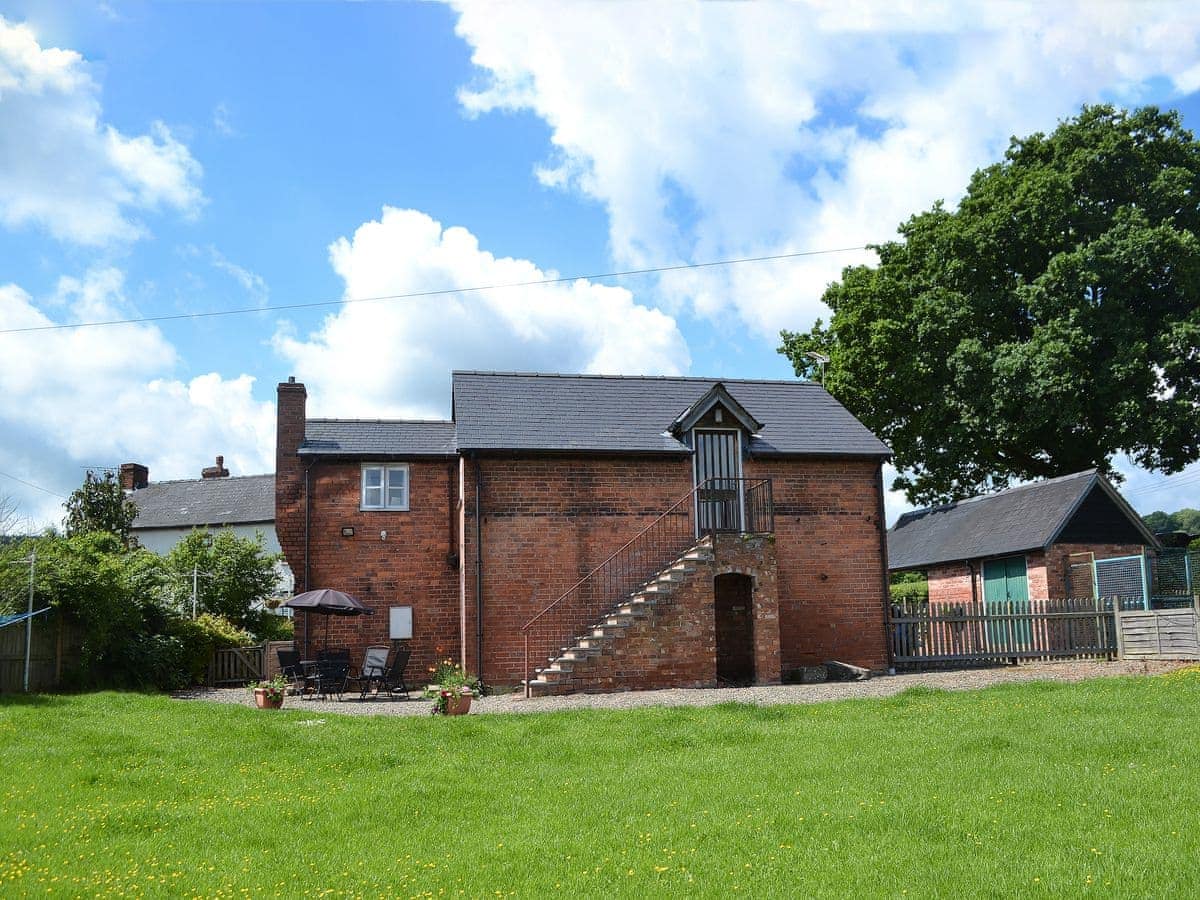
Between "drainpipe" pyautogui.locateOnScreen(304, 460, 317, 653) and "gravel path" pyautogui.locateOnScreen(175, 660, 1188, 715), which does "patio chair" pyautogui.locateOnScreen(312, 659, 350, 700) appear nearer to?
"gravel path" pyautogui.locateOnScreen(175, 660, 1188, 715)

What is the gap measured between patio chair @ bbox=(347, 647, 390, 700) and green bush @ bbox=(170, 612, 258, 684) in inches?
149

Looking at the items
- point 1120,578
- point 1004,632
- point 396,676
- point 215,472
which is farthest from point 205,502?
point 1120,578

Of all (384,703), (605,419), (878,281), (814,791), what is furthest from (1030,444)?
(814,791)

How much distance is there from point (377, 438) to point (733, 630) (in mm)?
8997

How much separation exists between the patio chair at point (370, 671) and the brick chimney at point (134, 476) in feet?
107

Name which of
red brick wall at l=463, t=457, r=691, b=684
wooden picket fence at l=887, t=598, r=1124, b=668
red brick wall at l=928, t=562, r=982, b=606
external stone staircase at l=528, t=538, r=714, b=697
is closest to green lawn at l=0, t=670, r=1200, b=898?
external stone staircase at l=528, t=538, r=714, b=697

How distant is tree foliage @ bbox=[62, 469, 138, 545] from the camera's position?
36812 millimetres

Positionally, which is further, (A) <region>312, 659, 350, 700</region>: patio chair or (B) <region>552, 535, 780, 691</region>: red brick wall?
(A) <region>312, 659, 350, 700</region>: patio chair

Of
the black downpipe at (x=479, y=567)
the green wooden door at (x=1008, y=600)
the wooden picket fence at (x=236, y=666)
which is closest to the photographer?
the black downpipe at (x=479, y=567)

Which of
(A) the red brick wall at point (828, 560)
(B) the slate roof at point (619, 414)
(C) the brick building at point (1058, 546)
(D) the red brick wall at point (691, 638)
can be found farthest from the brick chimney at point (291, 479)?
(C) the brick building at point (1058, 546)

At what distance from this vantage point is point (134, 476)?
4941cm

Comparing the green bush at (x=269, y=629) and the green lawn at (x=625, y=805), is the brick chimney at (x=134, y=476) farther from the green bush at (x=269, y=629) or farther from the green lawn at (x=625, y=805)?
the green lawn at (x=625, y=805)

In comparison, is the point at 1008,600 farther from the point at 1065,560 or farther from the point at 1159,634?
the point at 1159,634

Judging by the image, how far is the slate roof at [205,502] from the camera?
4412 centimetres
